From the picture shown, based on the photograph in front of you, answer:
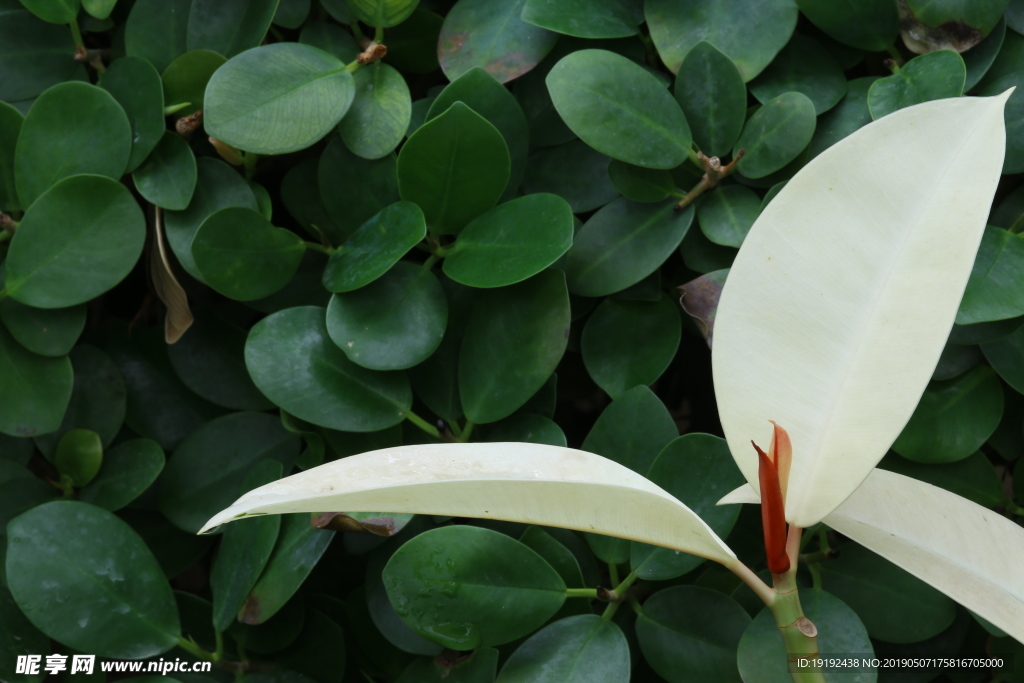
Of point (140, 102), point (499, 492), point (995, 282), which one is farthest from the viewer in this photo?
point (140, 102)

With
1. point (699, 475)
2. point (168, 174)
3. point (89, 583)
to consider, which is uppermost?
point (168, 174)

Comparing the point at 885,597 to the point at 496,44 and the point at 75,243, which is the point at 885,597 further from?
the point at 75,243

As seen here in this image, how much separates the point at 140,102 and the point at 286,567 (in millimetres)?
357

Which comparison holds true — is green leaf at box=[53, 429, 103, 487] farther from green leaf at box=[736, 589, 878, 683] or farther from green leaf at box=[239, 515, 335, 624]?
green leaf at box=[736, 589, 878, 683]

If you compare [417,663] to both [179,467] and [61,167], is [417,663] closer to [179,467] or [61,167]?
[179,467]

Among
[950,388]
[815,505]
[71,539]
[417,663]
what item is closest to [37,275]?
[71,539]

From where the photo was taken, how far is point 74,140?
522 millimetres

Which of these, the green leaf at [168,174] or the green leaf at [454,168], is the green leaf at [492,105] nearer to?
the green leaf at [454,168]

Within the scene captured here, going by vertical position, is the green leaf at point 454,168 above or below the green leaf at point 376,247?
above

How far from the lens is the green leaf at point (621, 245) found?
1.63ft

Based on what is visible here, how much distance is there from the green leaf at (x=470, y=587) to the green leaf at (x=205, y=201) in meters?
0.27

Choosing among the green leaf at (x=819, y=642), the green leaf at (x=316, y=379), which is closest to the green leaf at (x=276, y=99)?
the green leaf at (x=316, y=379)

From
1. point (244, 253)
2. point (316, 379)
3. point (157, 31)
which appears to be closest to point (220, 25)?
point (157, 31)

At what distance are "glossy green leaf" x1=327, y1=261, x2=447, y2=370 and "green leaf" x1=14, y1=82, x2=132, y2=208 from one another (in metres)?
0.20
